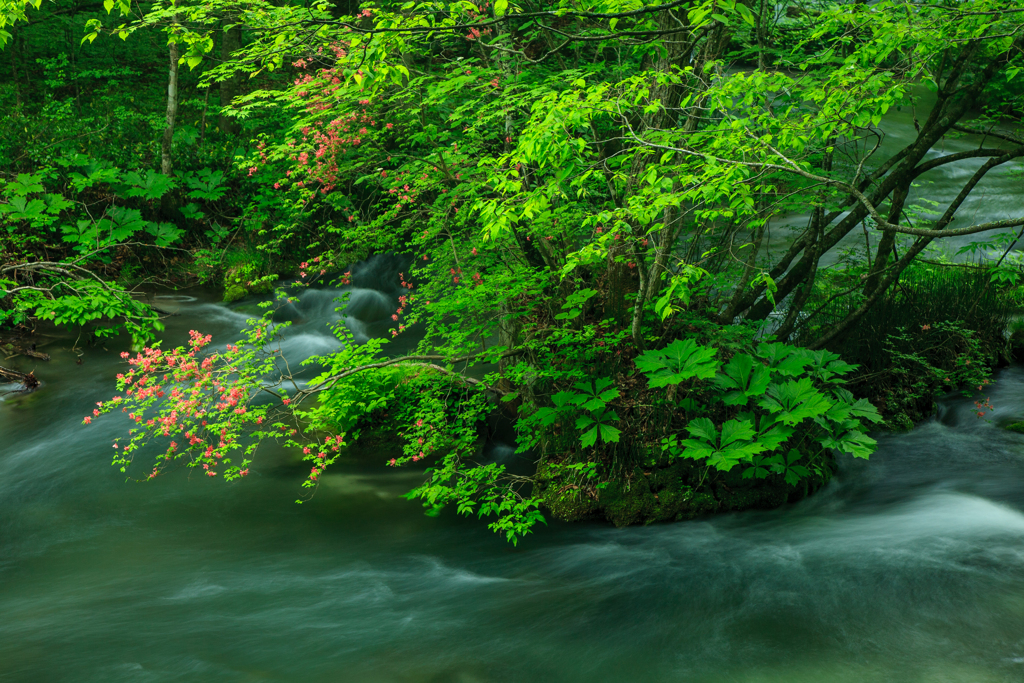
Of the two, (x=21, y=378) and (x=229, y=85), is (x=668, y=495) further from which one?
(x=229, y=85)

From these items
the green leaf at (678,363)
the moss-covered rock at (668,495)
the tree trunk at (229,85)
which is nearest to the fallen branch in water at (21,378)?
the tree trunk at (229,85)

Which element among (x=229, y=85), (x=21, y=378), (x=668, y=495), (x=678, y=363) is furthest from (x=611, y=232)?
(x=229, y=85)

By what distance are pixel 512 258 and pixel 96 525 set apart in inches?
156

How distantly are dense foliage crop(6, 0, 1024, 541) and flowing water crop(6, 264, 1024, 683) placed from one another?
398mm

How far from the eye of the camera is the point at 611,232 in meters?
3.37

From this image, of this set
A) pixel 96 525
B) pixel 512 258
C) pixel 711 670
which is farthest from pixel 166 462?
pixel 711 670

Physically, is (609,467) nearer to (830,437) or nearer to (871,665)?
(830,437)

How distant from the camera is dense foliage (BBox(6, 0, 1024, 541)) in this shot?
3725 mm

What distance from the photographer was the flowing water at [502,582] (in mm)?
3203

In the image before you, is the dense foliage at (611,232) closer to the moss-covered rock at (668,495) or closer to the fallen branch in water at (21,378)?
the moss-covered rock at (668,495)

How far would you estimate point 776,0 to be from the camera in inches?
206

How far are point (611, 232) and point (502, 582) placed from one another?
2.39 metres

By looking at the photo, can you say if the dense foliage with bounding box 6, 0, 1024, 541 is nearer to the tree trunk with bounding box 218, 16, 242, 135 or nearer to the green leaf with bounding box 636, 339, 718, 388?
the green leaf with bounding box 636, 339, 718, 388

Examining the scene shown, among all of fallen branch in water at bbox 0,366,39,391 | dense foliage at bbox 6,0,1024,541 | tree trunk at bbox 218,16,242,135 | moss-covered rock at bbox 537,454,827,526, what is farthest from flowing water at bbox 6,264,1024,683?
tree trunk at bbox 218,16,242,135
